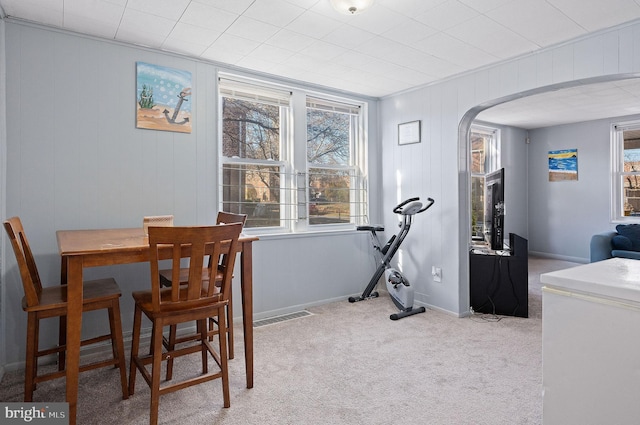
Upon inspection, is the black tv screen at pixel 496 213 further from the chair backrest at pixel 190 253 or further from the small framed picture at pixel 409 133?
the chair backrest at pixel 190 253

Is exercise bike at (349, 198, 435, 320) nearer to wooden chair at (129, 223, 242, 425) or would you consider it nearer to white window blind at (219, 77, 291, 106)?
white window blind at (219, 77, 291, 106)

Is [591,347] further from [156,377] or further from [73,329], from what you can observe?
[73,329]

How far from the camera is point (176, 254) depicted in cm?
184

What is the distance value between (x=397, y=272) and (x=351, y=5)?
2.56 m

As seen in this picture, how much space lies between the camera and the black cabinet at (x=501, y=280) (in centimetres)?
371

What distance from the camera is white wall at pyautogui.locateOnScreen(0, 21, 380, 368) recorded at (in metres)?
2.55

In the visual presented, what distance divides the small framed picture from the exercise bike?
2.35 feet

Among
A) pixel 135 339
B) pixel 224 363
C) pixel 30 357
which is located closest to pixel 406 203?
pixel 224 363

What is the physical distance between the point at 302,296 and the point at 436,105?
7.90 feet

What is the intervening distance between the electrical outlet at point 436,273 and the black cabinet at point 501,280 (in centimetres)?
32

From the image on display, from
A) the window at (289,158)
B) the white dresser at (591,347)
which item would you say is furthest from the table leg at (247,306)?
the white dresser at (591,347)

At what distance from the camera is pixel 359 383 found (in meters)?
2.36

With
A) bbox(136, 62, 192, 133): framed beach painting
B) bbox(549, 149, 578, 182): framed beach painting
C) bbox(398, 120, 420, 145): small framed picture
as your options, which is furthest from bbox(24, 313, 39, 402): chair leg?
bbox(549, 149, 578, 182): framed beach painting

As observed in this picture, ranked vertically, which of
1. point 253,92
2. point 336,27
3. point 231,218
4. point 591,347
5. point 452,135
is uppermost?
point 336,27
